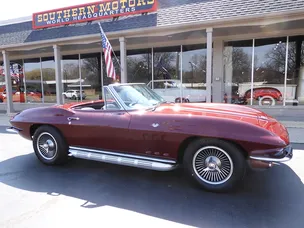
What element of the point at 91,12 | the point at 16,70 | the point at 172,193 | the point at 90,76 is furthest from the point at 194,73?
the point at 16,70

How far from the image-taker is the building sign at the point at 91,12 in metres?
9.80

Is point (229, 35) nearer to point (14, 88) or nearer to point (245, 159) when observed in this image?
point (245, 159)

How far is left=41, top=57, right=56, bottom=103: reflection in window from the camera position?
13914mm

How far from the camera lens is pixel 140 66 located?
1209cm

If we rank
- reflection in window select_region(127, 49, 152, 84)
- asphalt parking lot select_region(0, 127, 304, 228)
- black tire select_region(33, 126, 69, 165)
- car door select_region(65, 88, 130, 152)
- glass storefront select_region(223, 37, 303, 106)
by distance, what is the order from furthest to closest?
reflection in window select_region(127, 49, 152, 84)
glass storefront select_region(223, 37, 303, 106)
black tire select_region(33, 126, 69, 165)
car door select_region(65, 88, 130, 152)
asphalt parking lot select_region(0, 127, 304, 228)

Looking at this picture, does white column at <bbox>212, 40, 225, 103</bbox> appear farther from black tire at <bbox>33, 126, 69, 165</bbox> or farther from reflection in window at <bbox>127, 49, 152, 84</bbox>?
black tire at <bbox>33, 126, 69, 165</bbox>

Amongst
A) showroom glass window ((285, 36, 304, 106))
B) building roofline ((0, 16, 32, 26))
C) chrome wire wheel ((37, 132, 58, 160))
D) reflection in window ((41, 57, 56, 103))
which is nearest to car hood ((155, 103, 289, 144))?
chrome wire wheel ((37, 132, 58, 160))

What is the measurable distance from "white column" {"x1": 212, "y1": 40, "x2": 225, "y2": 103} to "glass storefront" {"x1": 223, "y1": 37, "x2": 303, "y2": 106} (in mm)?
327

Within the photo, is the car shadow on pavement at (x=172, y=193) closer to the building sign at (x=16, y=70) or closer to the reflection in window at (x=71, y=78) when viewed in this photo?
the reflection in window at (x=71, y=78)

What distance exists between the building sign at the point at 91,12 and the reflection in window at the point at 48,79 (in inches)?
99.7

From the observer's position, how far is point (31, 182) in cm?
369

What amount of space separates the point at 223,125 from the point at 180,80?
8.48m

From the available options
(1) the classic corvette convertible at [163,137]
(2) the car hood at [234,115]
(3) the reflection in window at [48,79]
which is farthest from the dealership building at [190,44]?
(2) the car hood at [234,115]

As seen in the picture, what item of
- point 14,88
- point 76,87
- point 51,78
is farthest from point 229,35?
point 14,88
